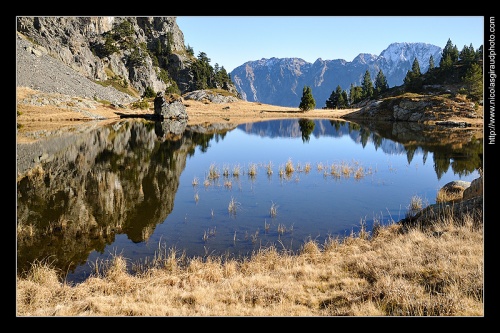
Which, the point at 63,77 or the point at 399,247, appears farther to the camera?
the point at 63,77

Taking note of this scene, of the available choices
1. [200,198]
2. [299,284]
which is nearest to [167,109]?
[200,198]

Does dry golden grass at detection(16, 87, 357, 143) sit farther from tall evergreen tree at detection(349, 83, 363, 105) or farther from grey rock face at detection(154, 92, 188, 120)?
tall evergreen tree at detection(349, 83, 363, 105)

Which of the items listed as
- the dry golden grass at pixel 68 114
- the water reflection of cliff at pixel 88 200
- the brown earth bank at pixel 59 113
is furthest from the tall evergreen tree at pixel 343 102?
the water reflection of cliff at pixel 88 200

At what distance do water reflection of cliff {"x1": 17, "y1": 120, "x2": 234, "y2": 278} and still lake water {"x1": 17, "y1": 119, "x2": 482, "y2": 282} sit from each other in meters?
0.06

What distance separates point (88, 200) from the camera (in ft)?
76.1

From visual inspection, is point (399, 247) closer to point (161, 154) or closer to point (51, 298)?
point (51, 298)

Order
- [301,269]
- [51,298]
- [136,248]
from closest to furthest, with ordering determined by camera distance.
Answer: [51,298] → [301,269] → [136,248]

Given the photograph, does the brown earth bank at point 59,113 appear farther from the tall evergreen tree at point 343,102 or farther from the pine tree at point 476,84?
the tall evergreen tree at point 343,102
